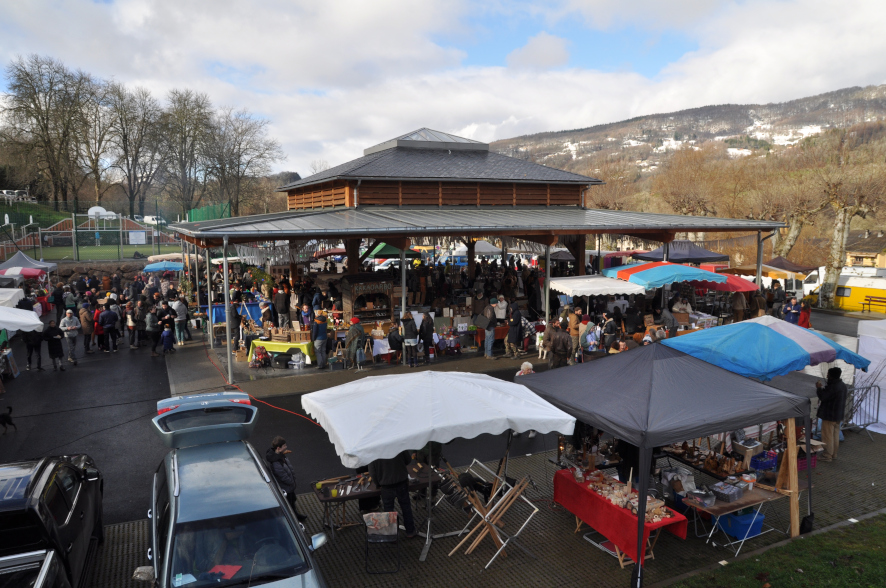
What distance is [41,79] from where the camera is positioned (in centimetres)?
3831

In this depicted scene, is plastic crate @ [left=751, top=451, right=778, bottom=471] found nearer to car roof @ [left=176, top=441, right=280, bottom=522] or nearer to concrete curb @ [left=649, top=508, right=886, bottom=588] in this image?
concrete curb @ [left=649, top=508, right=886, bottom=588]

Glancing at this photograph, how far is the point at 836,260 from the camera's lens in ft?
85.1

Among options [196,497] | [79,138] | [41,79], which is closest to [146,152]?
[79,138]

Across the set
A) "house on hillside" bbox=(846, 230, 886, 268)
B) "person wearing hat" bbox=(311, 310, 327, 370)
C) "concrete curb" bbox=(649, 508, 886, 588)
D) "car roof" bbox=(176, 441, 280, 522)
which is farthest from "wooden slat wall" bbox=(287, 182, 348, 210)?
"house on hillside" bbox=(846, 230, 886, 268)

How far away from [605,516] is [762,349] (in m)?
4.23

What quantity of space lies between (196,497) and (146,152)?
165ft

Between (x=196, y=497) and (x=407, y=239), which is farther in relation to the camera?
(x=407, y=239)

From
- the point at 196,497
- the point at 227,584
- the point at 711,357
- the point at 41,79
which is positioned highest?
the point at 41,79

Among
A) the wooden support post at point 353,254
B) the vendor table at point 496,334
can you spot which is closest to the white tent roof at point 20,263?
the wooden support post at point 353,254

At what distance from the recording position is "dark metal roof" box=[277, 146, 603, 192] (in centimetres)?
1802

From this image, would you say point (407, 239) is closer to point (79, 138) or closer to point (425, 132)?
point (425, 132)

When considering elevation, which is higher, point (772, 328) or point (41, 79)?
point (41, 79)

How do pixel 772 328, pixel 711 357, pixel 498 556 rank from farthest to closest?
pixel 772 328 < pixel 711 357 < pixel 498 556

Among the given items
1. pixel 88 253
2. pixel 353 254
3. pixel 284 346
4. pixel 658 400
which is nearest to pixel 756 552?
pixel 658 400
